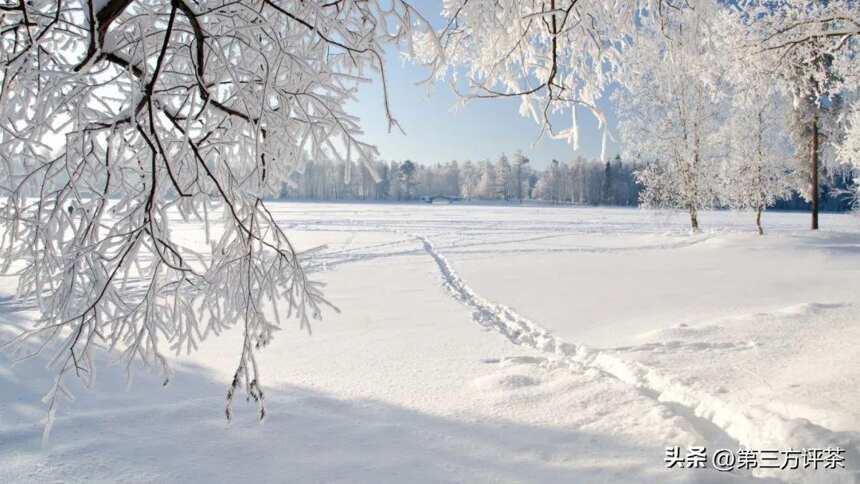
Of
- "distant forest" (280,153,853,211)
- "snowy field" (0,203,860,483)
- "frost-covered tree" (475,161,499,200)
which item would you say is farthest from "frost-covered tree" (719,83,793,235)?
"frost-covered tree" (475,161,499,200)

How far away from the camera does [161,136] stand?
1.84 meters

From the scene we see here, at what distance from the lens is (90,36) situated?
5.38 ft

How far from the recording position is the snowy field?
285 centimetres

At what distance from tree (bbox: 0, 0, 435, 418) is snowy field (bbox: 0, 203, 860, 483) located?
1.17 m

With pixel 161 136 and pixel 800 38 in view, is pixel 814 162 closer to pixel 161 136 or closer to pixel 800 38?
pixel 800 38

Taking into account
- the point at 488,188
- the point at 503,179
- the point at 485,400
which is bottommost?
the point at 485,400

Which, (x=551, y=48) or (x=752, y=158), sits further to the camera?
(x=752, y=158)

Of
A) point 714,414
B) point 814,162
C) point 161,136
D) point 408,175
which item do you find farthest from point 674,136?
point 408,175

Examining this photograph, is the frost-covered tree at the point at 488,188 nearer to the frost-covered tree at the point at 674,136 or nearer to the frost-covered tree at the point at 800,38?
the frost-covered tree at the point at 674,136

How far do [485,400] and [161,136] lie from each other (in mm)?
2965

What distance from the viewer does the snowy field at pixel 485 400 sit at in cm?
285

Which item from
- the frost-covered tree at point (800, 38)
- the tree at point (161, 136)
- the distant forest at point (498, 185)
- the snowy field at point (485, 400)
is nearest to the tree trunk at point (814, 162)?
the snowy field at point (485, 400)

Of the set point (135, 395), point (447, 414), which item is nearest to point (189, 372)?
point (135, 395)

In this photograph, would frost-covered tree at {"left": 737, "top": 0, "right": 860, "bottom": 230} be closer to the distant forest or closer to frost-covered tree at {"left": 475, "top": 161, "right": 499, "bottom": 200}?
the distant forest
